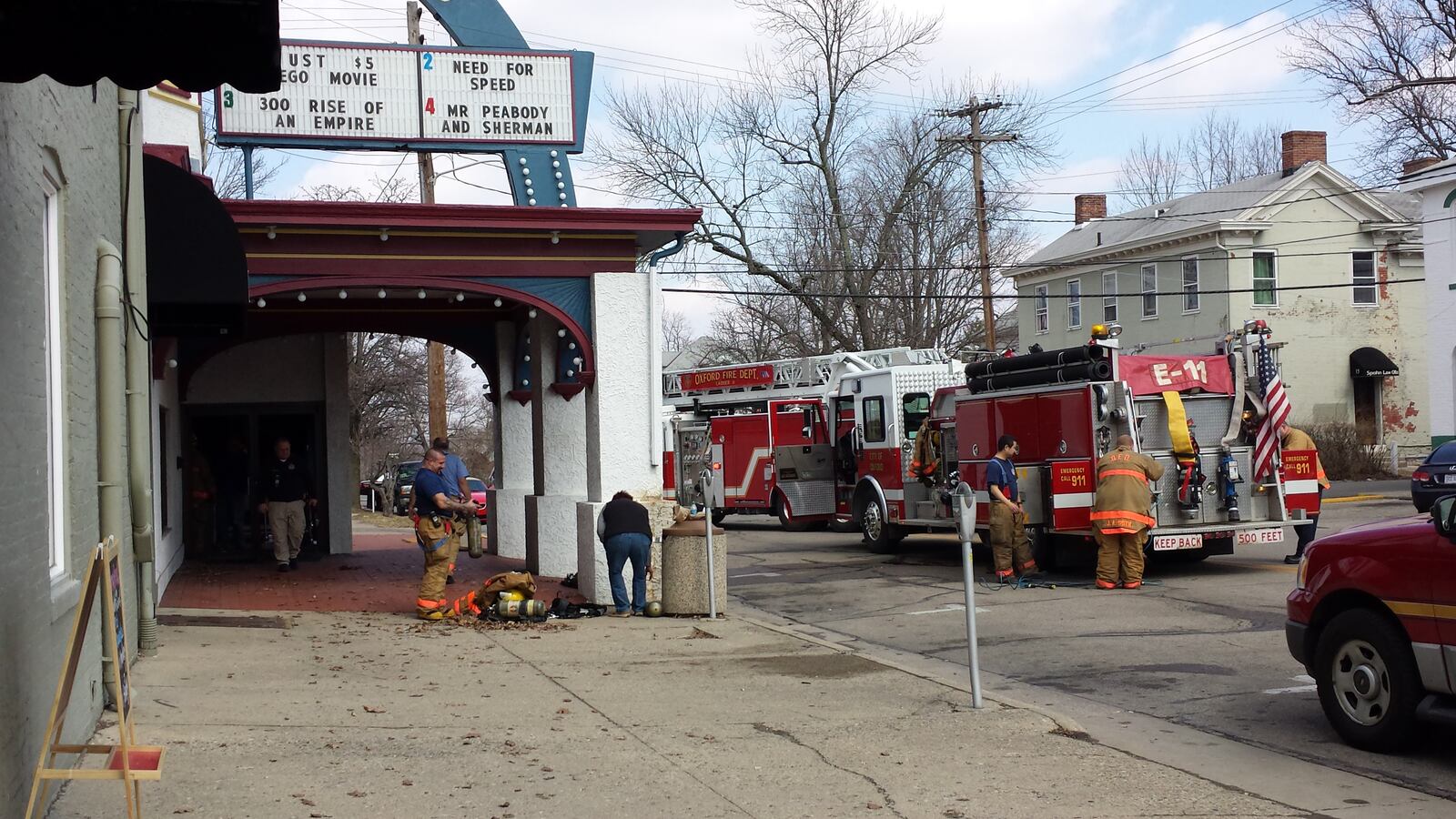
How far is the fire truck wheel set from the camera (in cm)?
2138

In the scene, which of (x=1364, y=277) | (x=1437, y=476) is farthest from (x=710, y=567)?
(x=1364, y=277)

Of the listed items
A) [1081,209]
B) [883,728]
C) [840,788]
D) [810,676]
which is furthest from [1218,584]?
[1081,209]

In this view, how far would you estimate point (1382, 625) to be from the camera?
744 cm

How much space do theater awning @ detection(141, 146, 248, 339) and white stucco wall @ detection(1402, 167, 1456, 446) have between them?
26085 mm

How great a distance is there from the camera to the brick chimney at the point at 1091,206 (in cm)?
4928

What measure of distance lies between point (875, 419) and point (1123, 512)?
705 centimetres

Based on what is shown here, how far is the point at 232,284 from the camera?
10.8 meters

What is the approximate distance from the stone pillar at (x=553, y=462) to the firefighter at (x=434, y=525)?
3368 mm

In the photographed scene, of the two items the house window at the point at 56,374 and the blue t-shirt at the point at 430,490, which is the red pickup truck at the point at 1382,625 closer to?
Answer: the house window at the point at 56,374

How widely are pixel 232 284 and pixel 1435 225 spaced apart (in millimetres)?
26746

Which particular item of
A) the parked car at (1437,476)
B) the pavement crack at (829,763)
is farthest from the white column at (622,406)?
the parked car at (1437,476)

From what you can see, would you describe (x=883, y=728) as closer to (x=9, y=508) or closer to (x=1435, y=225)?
(x=9, y=508)

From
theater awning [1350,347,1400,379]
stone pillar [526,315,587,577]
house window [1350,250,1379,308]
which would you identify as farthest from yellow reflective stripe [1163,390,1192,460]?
house window [1350,250,1379,308]

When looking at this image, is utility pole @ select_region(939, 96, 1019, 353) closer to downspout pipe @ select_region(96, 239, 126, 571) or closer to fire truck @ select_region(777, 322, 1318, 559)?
fire truck @ select_region(777, 322, 1318, 559)
